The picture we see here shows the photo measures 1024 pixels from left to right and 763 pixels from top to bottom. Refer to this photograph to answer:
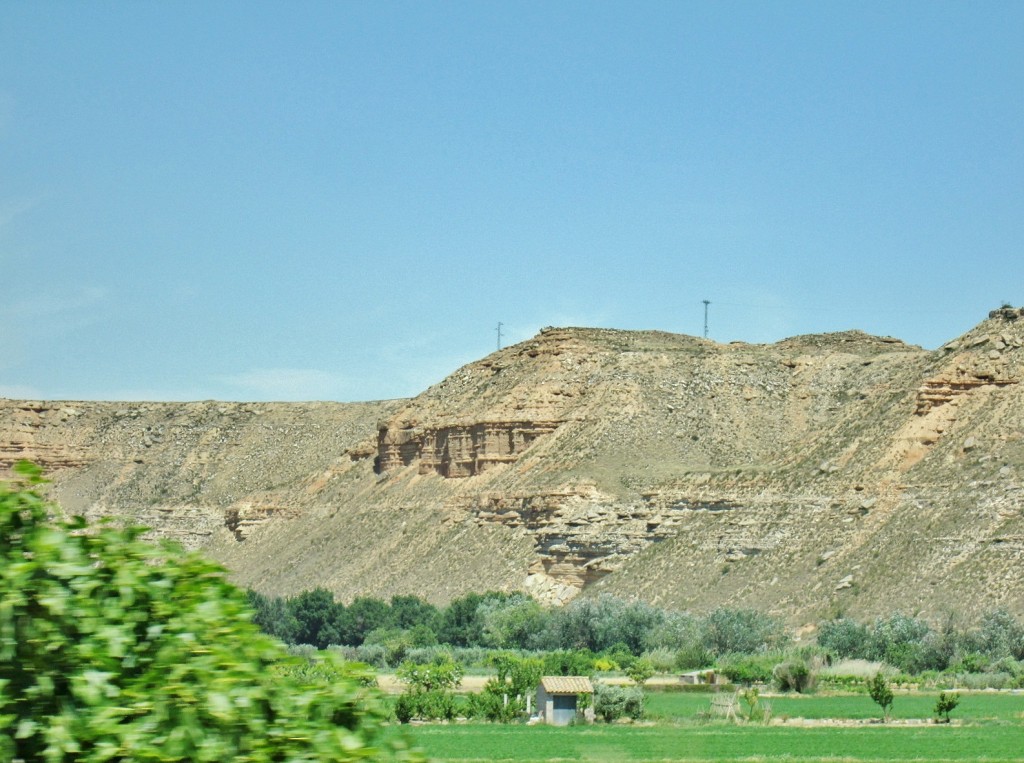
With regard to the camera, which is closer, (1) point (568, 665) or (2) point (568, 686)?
(2) point (568, 686)

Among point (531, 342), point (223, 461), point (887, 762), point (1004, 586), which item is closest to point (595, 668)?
point (1004, 586)

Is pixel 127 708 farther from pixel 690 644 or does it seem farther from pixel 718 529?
pixel 718 529

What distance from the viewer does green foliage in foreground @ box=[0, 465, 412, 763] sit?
6801mm

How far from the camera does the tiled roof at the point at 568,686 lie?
39031 mm

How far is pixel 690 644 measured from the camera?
2331 inches

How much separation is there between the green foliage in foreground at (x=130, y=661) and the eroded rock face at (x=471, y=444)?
260 ft

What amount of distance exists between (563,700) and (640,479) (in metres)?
40.3

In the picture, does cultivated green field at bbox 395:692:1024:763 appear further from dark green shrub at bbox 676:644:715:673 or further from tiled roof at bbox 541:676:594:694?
dark green shrub at bbox 676:644:715:673

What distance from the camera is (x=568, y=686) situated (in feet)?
129

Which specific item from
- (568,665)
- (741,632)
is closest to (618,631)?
(741,632)

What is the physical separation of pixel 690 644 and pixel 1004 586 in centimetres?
1069

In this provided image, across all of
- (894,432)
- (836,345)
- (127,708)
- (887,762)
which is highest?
(836,345)

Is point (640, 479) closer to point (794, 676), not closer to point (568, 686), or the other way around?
point (794, 676)

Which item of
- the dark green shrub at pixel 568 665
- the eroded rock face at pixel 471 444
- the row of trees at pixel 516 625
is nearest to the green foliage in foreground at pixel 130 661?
the dark green shrub at pixel 568 665
